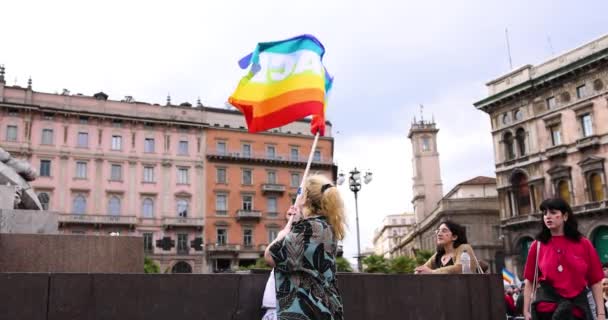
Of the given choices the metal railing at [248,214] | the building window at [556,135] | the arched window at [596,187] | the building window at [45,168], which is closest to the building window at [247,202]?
the metal railing at [248,214]

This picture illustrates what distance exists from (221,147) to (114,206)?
406 inches

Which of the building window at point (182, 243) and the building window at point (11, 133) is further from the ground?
the building window at point (11, 133)

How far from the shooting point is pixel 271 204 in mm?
49719

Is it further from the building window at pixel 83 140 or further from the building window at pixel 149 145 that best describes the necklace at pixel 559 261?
the building window at pixel 149 145

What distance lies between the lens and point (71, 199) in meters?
42.9

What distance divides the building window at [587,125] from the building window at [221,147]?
28039mm

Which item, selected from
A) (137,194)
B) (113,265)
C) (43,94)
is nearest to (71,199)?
(137,194)

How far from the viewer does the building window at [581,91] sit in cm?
3505

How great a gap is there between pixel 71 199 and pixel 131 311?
42.0 m

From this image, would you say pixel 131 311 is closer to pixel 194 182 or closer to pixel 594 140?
pixel 594 140

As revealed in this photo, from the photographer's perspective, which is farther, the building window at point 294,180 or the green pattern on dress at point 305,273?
the building window at point 294,180

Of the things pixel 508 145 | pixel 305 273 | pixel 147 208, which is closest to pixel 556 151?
pixel 508 145

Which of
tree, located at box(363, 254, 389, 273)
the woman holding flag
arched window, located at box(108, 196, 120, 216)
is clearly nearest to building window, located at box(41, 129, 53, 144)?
arched window, located at box(108, 196, 120, 216)

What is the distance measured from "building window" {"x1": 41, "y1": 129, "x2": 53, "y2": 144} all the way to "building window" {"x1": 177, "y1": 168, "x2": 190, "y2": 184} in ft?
32.9
